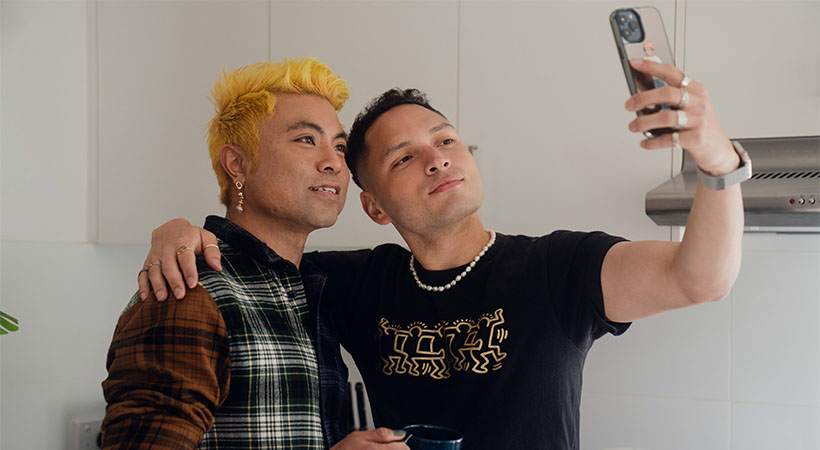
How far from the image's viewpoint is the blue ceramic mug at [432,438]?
0.86 m

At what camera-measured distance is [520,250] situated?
1.28 meters

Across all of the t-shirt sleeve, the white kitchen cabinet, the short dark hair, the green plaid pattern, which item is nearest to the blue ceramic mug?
the green plaid pattern

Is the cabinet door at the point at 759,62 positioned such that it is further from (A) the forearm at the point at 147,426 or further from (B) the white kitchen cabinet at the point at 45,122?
(B) the white kitchen cabinet at the point at 45,122

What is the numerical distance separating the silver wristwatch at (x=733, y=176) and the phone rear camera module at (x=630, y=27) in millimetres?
187

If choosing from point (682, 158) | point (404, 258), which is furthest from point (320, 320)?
point (682, 158)

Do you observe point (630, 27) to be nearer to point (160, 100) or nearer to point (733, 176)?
point (733, 176)

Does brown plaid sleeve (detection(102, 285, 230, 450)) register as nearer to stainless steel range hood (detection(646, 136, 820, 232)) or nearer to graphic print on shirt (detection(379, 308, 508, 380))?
graphic print on shirt (detection(379, 308, 508, 380))

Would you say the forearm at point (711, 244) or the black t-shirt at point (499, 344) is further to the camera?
the black t-shirt at point (499, 344)

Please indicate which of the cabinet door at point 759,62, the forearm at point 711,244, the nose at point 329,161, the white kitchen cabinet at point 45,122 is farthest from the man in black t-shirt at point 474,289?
the white kitchen cabinet at point 45,122

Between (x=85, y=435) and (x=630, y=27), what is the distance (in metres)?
1.89

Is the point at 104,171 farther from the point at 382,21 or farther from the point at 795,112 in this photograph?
the point at 795,112

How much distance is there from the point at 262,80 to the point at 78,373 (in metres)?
1.25

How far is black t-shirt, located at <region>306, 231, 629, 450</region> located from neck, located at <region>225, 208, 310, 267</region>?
0.59ft

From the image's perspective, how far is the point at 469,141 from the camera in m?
1.70
